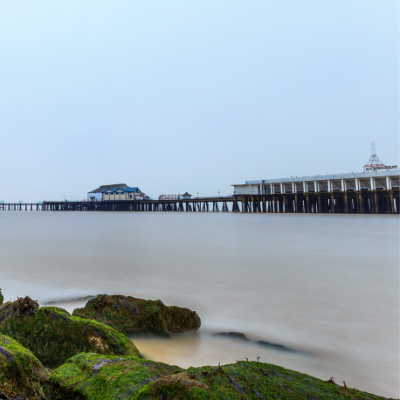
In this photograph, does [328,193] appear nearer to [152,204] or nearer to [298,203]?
[298,203]

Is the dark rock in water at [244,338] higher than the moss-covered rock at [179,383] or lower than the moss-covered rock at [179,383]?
lower

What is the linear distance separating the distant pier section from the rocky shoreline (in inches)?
1737

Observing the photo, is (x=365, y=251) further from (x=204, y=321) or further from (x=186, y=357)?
(x=186, y=357)

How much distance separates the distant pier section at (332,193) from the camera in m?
40.7

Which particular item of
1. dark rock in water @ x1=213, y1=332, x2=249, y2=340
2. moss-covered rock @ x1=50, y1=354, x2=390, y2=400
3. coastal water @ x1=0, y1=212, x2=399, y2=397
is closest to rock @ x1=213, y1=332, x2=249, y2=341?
dark rock in water @ x1=213, y1=332, x2=249, y2=340

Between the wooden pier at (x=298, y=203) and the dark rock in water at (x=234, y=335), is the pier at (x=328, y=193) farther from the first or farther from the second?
the dark rock in water at (x=234, y=335)

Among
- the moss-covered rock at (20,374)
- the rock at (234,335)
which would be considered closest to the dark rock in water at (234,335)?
the rock at (234,335)

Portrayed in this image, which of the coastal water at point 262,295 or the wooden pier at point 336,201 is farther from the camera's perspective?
the wooden pier at point 336,201

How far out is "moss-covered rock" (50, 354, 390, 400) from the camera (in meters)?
1.37

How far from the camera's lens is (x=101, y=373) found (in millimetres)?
1730

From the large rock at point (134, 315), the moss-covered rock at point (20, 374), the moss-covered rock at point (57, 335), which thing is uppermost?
the moss-covered rock at point (20, 374)

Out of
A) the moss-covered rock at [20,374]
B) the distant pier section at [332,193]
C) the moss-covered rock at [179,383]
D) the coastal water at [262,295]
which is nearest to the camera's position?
the moss-covered rock at [179,383]

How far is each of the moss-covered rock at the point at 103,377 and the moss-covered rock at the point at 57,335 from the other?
49cm

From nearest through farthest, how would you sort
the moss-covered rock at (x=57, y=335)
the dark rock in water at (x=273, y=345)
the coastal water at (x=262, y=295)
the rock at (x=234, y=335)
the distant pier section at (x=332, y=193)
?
the moss-covered rock at (x=57, y=335), the coastal water at (x=262, y=295), the dark rock in water at (x=273, y=345), the rock at (x=234, y=335), the distant pier section at (x=332, y=193)
